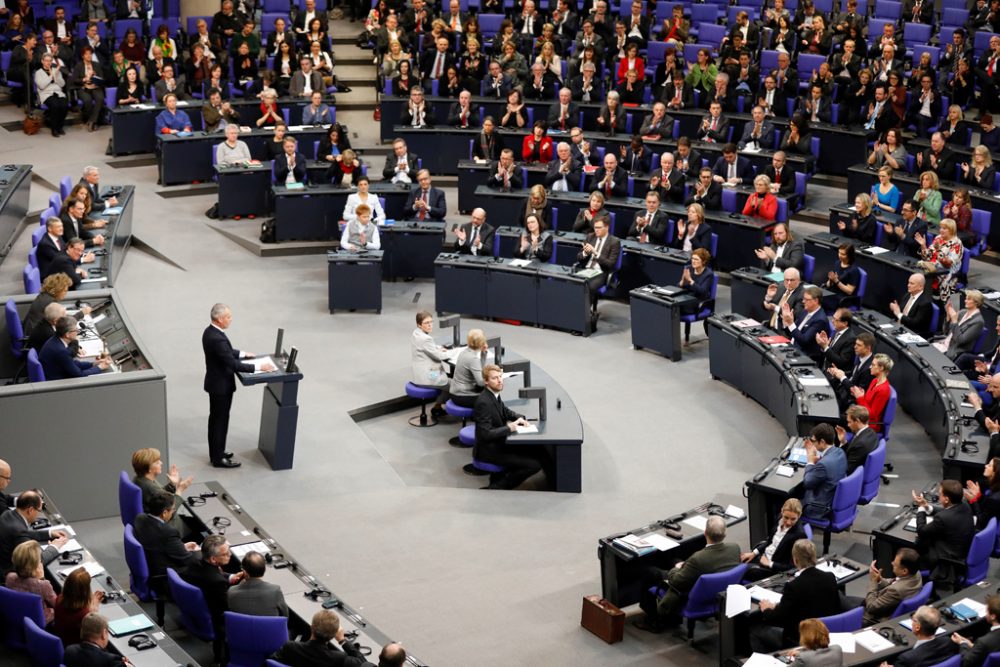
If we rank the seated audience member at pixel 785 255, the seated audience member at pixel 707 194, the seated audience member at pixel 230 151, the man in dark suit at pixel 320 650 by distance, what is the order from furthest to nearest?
1. the seated audience member at pixel 230 151
2. the seated audience member at pixel 707 194
3. the seated audience member at pixel 785 255
4. the man in dark suit at pixel 320 650

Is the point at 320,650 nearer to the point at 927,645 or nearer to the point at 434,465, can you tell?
the point at 927,645

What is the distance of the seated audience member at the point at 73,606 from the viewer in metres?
8.70

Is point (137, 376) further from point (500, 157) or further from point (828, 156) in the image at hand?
point (828, 156)

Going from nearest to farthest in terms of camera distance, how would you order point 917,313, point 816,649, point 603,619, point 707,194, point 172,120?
point 816,649 < point 603,619 < point 917,313 < point 707,194 < point 172,120

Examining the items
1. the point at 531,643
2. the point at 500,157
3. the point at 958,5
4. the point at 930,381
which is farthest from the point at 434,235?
the point at 958,5

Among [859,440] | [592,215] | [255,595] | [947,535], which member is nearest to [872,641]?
[947,535]

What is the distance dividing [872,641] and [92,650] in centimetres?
498

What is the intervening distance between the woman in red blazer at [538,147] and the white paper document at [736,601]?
11911mm

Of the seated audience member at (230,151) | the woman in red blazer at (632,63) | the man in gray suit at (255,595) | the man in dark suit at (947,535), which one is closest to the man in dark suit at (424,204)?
the seated audience member at (230,151)

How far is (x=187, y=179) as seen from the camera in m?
21.4

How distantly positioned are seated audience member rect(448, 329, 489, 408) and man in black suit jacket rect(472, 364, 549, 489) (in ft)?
1.16

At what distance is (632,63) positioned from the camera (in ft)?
75.7

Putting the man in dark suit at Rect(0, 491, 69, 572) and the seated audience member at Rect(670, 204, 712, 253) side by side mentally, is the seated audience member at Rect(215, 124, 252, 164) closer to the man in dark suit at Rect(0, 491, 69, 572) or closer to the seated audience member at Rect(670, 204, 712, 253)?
the seated audience member at Rect(670, 204, 712, 253)

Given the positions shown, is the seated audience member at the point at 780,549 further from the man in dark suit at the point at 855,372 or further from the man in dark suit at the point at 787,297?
the man in dark suit at the point at 787,297
